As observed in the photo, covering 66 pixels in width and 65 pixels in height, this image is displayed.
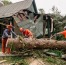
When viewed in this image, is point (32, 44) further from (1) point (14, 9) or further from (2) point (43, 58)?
(1) point (14, 9)

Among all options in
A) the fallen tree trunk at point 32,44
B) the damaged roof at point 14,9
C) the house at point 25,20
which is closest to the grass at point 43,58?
the fallen tree trunk at point 32,44

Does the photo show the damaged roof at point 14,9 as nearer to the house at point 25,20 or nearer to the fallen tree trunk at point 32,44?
the house at point 25,20

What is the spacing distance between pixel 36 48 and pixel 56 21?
10813mm

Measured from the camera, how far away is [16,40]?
8773 mm

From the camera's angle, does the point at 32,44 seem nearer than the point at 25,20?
Yes

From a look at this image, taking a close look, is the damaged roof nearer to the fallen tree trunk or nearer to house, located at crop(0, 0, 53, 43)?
house, located at crop(0, 0, 53, 43)

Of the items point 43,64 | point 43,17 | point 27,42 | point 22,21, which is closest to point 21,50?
point 27,42

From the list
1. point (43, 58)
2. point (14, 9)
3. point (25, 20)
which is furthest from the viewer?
point (14, 9)

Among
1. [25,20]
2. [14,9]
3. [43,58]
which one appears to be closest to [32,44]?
[43,58]

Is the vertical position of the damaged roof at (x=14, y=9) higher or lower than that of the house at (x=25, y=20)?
higher

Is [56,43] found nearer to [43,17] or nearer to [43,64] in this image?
[43,64]

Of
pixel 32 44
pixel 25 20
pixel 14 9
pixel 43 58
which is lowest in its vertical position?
pixel 43 58

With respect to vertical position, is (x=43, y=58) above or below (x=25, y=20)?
below

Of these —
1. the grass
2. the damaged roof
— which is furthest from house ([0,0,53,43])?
the grass
